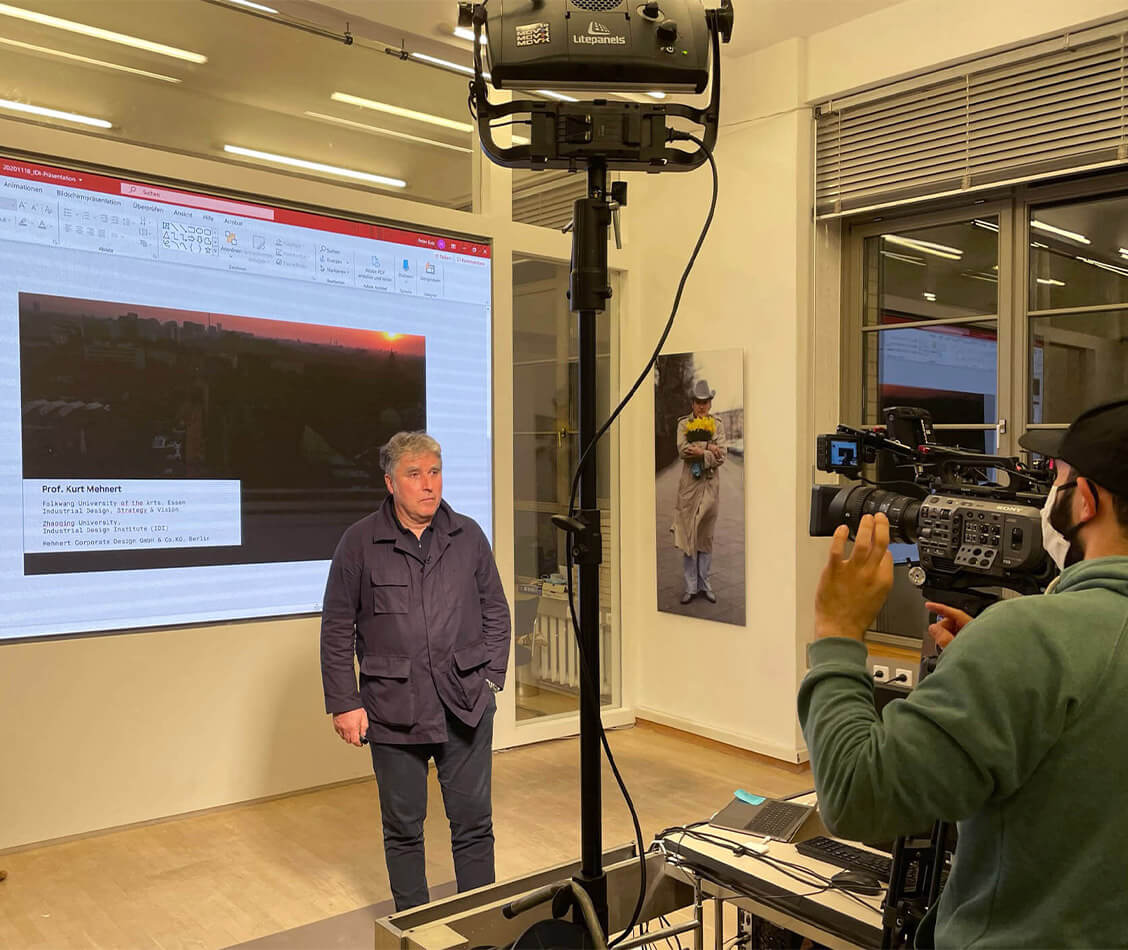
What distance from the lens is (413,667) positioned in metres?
2.68

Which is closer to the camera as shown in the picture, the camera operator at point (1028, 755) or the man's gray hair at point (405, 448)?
the camera operator at point (1028, 755)

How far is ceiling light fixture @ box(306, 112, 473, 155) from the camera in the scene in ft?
13.5

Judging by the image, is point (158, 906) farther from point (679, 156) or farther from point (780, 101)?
point (780, 101)

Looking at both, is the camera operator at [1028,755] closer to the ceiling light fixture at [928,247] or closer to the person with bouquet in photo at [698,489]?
the ceiling light fixture at [928,247]

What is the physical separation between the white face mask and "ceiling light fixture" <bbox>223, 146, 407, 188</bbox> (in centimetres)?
357

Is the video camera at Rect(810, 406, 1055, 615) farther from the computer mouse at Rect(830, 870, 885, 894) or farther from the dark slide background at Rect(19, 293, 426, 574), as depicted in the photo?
the dark slide background at Rect(19, 293, 426, 574)

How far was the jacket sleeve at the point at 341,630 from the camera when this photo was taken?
2707 millimetres

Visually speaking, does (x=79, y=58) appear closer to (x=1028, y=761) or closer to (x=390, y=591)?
(x=390, y=591)

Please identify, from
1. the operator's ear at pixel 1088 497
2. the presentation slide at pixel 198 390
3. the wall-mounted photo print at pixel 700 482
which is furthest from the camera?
the wall-mounted photo print at pixel 700 482

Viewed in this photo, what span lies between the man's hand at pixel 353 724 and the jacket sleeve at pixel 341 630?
0.9 inches

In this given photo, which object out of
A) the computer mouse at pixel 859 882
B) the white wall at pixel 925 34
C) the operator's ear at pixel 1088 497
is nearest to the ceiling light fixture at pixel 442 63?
the white wall at pixel 925 34

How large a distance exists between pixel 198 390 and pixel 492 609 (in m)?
1.63

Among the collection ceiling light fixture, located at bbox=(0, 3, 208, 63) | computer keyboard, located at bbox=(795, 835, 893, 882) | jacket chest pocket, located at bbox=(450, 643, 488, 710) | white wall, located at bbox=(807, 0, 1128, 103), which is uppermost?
white wall, located at bbox=(807, 0, 1128, 103)

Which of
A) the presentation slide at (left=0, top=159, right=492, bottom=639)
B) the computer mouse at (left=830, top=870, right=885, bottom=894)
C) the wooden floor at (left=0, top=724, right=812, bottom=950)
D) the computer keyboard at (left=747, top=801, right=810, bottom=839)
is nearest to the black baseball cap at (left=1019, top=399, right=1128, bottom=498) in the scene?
the computer mouse at (left=830, top=870, right=885, bottom=894)
